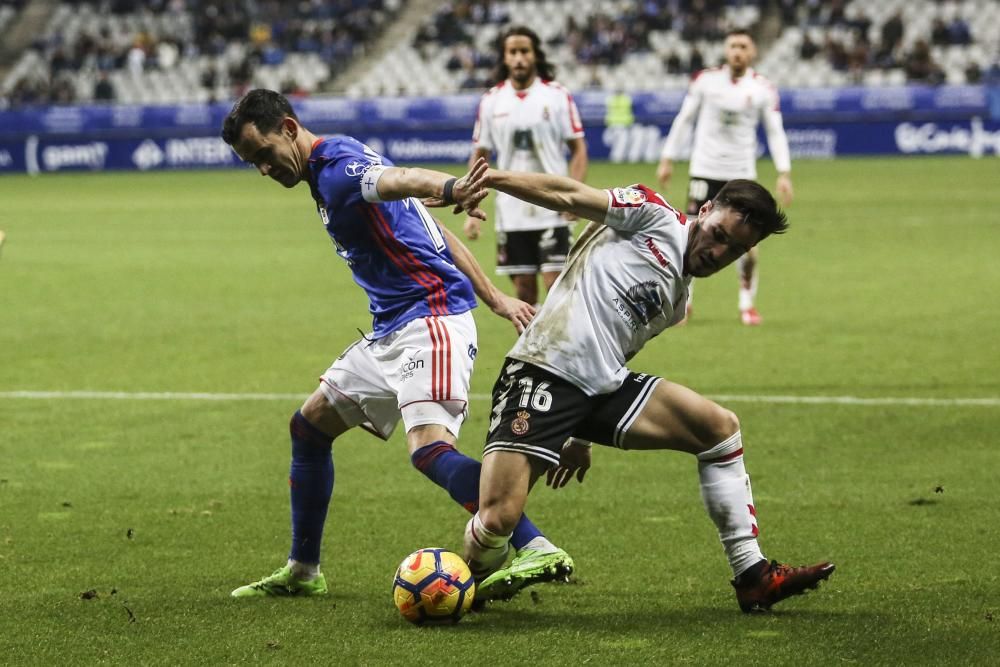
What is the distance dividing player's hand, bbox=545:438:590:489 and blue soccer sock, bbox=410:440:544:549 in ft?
0.87

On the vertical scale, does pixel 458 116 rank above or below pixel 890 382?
below

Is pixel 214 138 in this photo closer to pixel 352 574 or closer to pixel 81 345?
pixel 81 345

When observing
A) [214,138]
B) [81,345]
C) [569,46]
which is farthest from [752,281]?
[569,46]

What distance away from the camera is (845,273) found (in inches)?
661

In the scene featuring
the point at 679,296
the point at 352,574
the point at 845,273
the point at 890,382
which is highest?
the point at 679,296

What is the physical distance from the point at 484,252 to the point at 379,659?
14.9 m

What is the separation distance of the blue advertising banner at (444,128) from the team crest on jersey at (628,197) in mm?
30649

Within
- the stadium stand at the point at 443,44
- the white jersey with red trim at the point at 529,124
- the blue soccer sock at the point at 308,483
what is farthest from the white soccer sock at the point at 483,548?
the stadium stand at the point at 443,44

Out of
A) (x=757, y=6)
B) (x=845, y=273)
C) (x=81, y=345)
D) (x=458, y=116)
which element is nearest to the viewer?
(x=81, y=345)

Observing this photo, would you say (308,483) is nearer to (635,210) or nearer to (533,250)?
(635,210)

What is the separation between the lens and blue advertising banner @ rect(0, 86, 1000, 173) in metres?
34.7

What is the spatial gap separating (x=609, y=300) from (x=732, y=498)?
2.71ft

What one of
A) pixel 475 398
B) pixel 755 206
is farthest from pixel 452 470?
pixel 475 398

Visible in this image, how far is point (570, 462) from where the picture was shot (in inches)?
217
